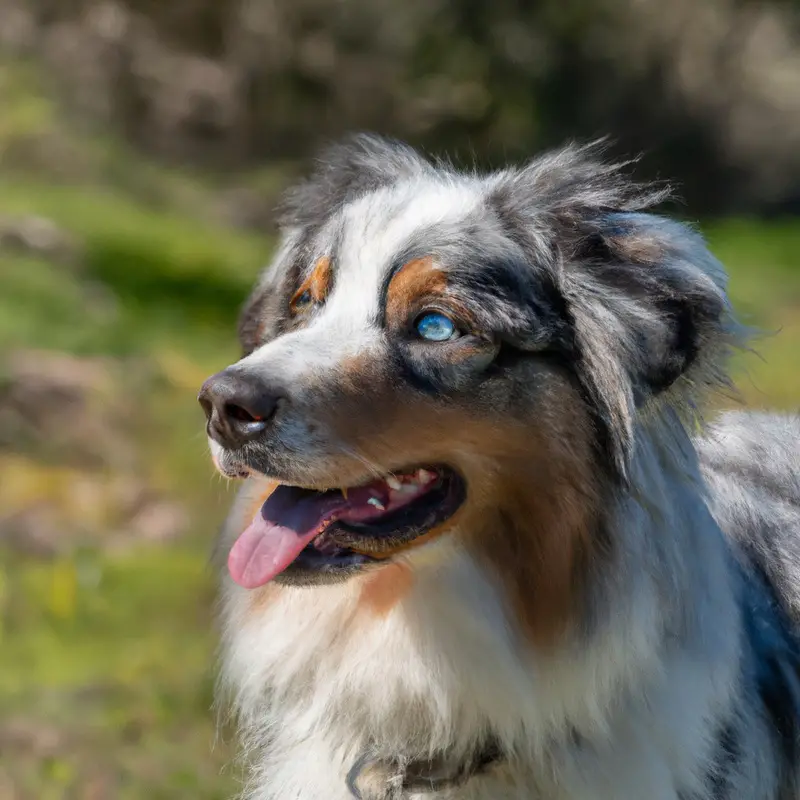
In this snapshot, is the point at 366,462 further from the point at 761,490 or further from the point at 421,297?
the point at 761,490

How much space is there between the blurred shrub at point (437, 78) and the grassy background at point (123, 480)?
1309 mm

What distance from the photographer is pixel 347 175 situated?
12.0 ft

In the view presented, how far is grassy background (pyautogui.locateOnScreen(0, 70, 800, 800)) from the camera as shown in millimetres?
4762

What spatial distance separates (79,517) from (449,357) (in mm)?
4342

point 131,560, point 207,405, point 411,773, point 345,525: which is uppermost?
point 207,405

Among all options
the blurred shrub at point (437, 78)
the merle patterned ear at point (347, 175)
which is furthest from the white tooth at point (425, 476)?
the blurred shrub at point (437, 78)

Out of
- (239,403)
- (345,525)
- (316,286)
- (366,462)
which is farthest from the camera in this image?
(316,286)

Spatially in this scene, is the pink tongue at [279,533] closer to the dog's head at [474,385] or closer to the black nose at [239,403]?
the dog's head at [474,385]

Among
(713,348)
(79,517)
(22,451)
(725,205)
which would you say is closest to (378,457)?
(713,348)

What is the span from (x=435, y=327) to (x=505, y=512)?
48 cm

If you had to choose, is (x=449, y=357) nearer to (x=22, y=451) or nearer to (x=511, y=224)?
(x=511, y=224)

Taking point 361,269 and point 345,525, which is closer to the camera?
point 345,525

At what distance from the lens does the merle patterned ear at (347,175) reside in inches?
141

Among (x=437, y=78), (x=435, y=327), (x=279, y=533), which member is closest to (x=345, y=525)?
(x=279, y=533)
